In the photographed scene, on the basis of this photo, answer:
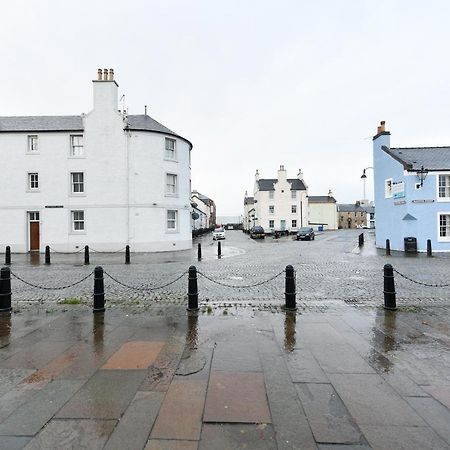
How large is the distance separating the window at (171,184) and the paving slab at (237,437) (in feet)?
74.0

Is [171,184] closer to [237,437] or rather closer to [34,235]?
[34,235]

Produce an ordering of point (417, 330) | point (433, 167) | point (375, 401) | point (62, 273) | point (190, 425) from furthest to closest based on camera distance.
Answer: point (433, 167)
point (62, 273)
point (417, 330)
point (375, 401)
point (190, 425)

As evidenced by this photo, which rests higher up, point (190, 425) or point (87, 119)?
point (87, 119)

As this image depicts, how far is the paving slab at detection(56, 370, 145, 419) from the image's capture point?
3.15m

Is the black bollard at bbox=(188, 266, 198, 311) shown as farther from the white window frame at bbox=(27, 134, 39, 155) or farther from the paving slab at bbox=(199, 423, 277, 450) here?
the white window frame at bbox=(27, 134, 39, 155)

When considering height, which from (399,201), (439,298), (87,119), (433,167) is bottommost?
(439,298)

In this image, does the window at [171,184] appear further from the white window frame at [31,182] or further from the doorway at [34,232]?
the doorway at [34,232]

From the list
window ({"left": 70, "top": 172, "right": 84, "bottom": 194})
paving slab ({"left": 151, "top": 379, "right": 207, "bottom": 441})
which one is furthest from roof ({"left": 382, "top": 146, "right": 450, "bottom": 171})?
window ({"left": 70, "top": 172, "right": 84, "bottom": 194})

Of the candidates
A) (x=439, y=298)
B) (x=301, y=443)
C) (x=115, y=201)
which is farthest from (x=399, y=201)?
(x=301, y=443)

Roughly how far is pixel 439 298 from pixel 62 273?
13814 mm

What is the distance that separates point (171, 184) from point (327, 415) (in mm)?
23121

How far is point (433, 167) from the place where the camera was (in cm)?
2094

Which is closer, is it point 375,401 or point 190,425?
point 190,425

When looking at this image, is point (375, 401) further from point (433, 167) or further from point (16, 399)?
point (433, 167)
